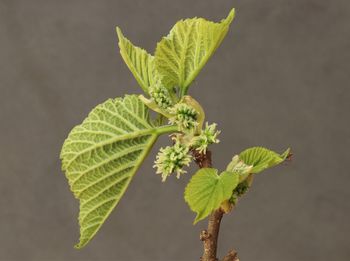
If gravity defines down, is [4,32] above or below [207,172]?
above

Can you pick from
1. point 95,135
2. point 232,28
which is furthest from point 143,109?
point 232,28

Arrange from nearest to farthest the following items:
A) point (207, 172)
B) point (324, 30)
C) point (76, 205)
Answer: point (207, 172) < point (324, 30) < point (76, 205)

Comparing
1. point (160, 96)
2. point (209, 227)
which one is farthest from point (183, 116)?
point (209, 227)

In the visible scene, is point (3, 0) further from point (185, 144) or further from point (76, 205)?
point (185, 144)

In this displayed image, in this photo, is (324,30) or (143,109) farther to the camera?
(324,30)

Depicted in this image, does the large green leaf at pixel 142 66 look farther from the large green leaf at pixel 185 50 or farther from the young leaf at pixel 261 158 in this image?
the young leaf at pixel 261 158

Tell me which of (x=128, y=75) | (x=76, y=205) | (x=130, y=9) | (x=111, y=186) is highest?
(x=130, y=9)

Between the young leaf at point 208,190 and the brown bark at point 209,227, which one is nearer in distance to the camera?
the young leaf at point 208,190

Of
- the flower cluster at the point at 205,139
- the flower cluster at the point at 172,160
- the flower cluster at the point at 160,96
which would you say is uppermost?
the flower cluster at the point at 160,96

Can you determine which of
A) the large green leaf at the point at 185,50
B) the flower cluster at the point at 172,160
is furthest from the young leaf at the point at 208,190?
the large green leaf at the point at 185,50
